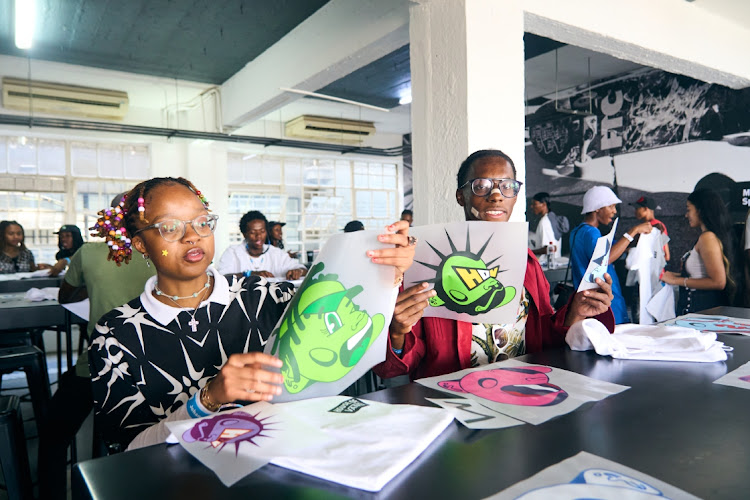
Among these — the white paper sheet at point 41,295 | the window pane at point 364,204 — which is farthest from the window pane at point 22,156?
the window pane at point 364,204

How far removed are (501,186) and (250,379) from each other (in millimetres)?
1043

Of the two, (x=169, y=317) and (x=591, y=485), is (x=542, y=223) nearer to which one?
(x=169, y=317)

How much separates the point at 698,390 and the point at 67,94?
8.55 metres

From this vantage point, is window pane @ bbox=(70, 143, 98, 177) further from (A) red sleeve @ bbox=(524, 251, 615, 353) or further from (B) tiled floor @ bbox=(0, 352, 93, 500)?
(A) red sleeve @ bbox=(524, 251, 615, 353)

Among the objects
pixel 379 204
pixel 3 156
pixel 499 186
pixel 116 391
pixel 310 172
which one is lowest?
pixel 116 391

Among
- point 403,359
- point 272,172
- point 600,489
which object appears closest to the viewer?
point 600,489

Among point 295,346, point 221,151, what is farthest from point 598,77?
point 295,346

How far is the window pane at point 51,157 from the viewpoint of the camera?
27.4 feet

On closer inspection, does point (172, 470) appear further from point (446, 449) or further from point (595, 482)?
point (595, 482)

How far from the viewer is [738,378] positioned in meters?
1.08

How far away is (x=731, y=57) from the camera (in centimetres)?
504

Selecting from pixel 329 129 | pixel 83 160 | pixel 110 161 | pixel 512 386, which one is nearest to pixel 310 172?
pixel 329 129

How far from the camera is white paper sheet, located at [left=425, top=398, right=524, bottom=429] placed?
82cm

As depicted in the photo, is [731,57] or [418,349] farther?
[731,57]
